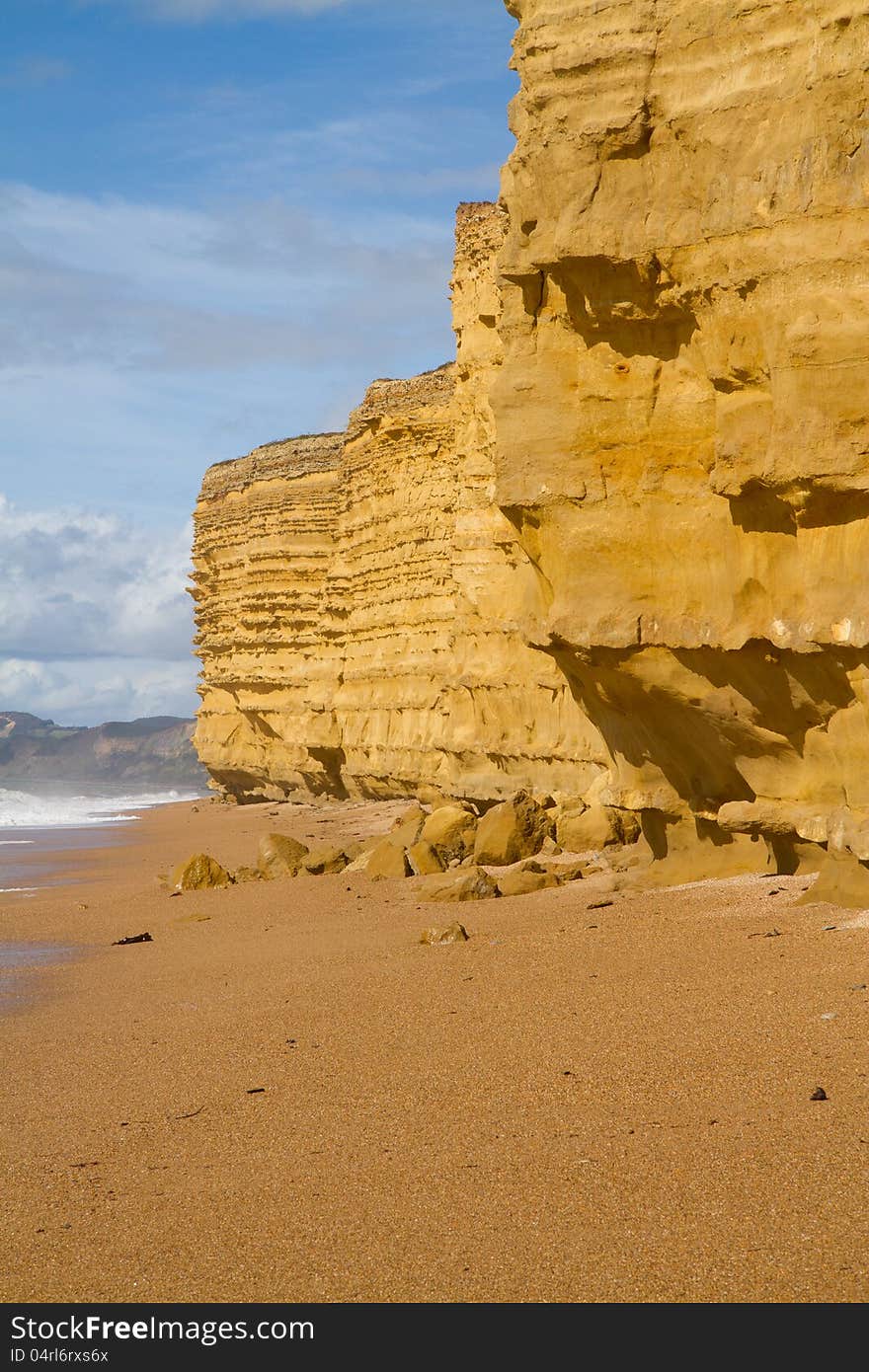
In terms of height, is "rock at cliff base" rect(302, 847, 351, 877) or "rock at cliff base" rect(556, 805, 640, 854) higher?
"rock at cliff base" rect(556, 805, 640, 854)

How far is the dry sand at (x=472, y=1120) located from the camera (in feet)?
10.5

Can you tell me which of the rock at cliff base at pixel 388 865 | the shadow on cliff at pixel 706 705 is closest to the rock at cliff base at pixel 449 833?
the rock at cliff base at pixel 388 865

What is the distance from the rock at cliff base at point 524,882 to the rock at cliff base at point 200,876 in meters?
4.61

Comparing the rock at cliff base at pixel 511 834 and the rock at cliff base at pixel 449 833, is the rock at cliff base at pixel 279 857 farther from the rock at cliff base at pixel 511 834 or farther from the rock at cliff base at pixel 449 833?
the rock at cliff base at pixel 511 834

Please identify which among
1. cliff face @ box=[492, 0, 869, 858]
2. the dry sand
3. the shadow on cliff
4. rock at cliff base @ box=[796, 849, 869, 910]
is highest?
cliff face @ box=[492, 0, 869, 858]

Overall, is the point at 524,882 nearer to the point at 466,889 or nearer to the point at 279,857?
the point at 466,889

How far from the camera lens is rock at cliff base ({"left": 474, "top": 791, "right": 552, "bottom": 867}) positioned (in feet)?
40.2

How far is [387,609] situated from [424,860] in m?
14.1

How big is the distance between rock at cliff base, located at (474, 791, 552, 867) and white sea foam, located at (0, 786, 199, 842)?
2559cm

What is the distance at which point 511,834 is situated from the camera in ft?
40.4

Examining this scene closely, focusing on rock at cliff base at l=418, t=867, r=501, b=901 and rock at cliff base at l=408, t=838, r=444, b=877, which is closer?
rock at cliff base at l=418, t=867, r=501, b=901

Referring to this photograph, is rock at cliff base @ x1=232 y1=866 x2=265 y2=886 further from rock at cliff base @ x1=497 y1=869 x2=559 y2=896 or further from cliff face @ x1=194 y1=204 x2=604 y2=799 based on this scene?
rock at cliff base @ x1=497 y1=869 x2=559 y2=896

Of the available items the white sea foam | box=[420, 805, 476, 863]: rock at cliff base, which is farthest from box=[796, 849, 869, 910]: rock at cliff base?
the white sea foam

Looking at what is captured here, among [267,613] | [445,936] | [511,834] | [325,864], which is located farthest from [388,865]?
[267,613]
